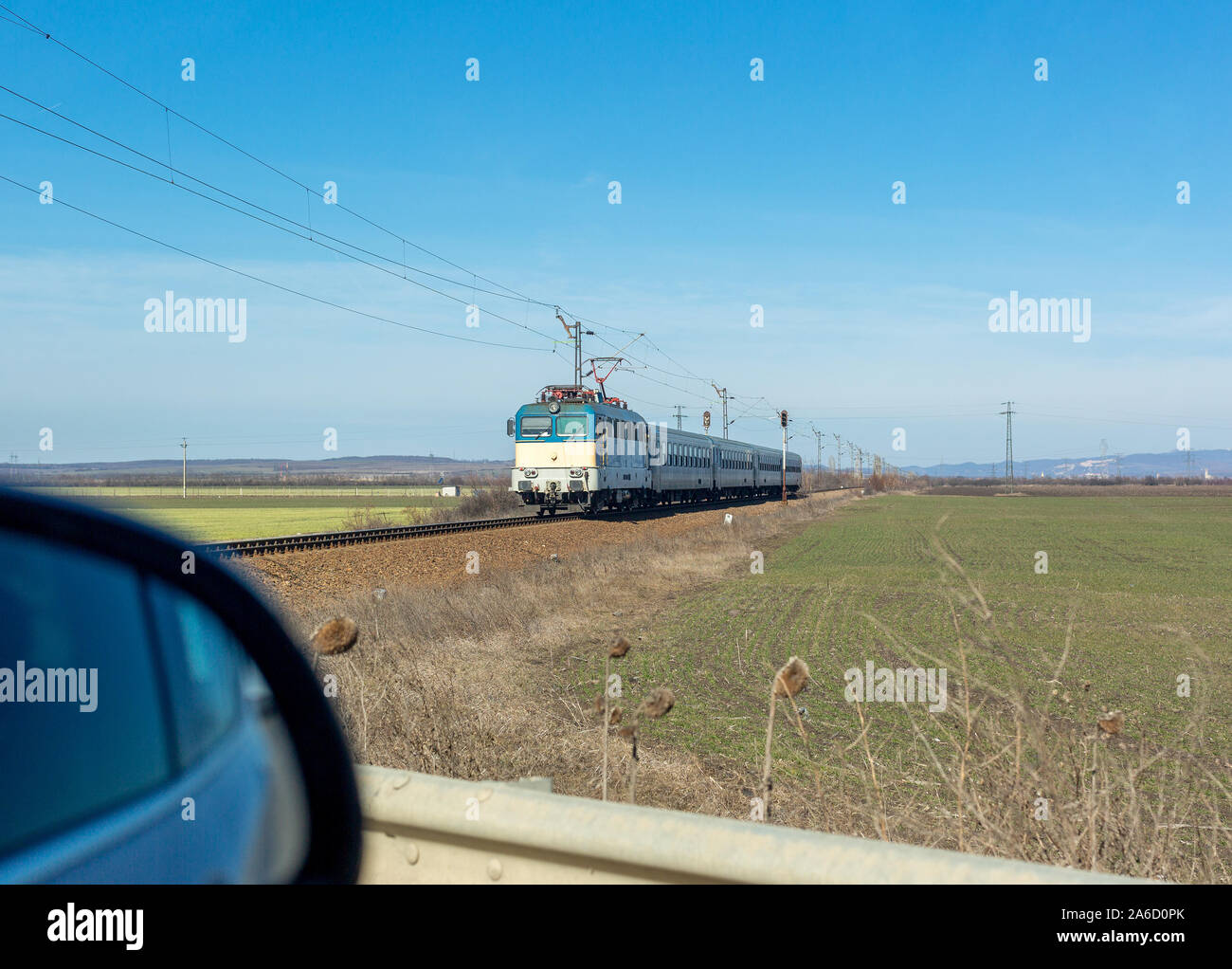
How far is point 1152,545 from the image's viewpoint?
39281 mm

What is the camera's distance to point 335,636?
11.3ft

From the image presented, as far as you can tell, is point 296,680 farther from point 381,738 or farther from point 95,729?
point 381,738

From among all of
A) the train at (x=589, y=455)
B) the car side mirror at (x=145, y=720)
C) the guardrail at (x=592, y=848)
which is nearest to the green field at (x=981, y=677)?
the guardrail at (x=592, y=848)

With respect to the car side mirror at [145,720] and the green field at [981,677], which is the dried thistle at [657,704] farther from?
the car side mirror at [145,720]

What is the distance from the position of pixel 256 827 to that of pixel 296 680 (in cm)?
33

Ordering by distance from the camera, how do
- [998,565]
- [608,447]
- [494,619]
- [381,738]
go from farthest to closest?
[608,447] < [998,565] < [494,619] < [381,738]

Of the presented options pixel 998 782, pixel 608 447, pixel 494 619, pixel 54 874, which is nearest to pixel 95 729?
pixel 54 874

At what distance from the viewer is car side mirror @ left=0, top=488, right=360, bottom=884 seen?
133 cm

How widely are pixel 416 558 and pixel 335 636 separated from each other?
15.7 m

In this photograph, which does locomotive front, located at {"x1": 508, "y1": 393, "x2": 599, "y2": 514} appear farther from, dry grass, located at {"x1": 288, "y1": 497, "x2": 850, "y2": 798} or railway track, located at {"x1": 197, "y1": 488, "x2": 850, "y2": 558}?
dry grass, located at {"x1": 288, "y1": 497, "x2": 850, "y2": 798}

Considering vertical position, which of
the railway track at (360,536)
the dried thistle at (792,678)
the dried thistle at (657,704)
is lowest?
the railway track at (360,536)

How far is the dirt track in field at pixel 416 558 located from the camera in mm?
14633

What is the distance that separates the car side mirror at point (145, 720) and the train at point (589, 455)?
94.5 feet
